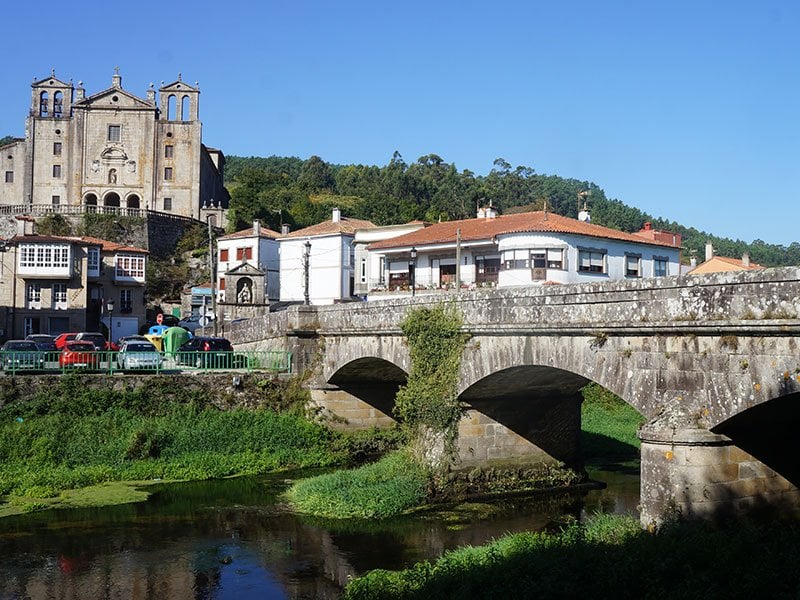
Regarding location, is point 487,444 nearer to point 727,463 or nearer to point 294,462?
point 294,462

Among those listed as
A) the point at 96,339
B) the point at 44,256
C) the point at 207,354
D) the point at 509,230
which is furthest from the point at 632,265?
the point at 44,256

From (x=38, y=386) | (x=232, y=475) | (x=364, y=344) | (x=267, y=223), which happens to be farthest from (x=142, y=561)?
(x=267, y=223)

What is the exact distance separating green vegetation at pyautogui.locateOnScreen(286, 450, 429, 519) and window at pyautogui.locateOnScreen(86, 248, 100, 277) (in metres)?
38.3

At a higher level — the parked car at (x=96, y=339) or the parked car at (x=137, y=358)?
the parked car at (x=96, y=339)

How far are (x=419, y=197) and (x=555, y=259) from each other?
77.4 meters

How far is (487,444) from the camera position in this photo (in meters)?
23.6

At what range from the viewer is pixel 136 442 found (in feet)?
88.3

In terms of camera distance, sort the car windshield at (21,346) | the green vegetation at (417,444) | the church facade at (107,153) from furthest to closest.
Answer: the church facade at (107,153) < the car windshield at (21,346) < the green vegetation at (417,444)

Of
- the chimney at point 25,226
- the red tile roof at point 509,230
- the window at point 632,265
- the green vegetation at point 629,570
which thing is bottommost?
the green vegetation at point 629,570

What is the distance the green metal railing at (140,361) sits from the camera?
30234 mm

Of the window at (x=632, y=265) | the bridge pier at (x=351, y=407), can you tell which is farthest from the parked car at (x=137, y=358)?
the window at (x=632, y=265)

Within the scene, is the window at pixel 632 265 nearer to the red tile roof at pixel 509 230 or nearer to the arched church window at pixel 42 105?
the red tile roof at pixel 509 230

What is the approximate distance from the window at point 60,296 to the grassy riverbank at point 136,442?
27.6m

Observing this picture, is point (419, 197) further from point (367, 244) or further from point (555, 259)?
point (555, 259)
